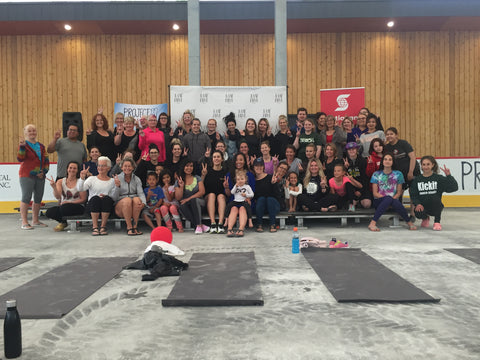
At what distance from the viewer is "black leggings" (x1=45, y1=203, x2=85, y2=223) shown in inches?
260

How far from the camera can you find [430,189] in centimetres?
642

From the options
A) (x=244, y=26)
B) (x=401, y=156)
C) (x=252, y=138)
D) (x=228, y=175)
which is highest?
(x=244, y=26)

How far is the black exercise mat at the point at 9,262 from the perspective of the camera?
4078 millimetres

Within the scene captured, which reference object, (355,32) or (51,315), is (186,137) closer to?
(51,315)

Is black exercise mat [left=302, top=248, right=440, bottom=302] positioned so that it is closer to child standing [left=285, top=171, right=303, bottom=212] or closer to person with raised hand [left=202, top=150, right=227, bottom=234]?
child standing [left=285, top=171, right=303, bottom=212]

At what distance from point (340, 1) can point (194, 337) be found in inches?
492

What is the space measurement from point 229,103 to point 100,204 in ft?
11.1

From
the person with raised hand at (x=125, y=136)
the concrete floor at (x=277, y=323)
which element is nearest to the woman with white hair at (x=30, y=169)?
the person with raised hand at (x=125, y=136)

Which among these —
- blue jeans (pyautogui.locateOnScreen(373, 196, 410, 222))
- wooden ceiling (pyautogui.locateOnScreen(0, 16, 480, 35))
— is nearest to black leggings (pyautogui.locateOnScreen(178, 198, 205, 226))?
blue jeans (pyautogui.locateOnScreen(373, 196, 410, 222))

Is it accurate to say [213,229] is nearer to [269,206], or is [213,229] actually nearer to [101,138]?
[269,206]

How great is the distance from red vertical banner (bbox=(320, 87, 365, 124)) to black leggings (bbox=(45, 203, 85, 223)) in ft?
20.3

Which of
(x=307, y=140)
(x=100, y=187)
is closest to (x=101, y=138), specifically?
(x=100, y=187)

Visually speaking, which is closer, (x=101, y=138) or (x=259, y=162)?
(x=259, y=162)

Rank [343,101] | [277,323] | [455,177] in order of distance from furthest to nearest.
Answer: [343,101], [455,177], [277,323]
